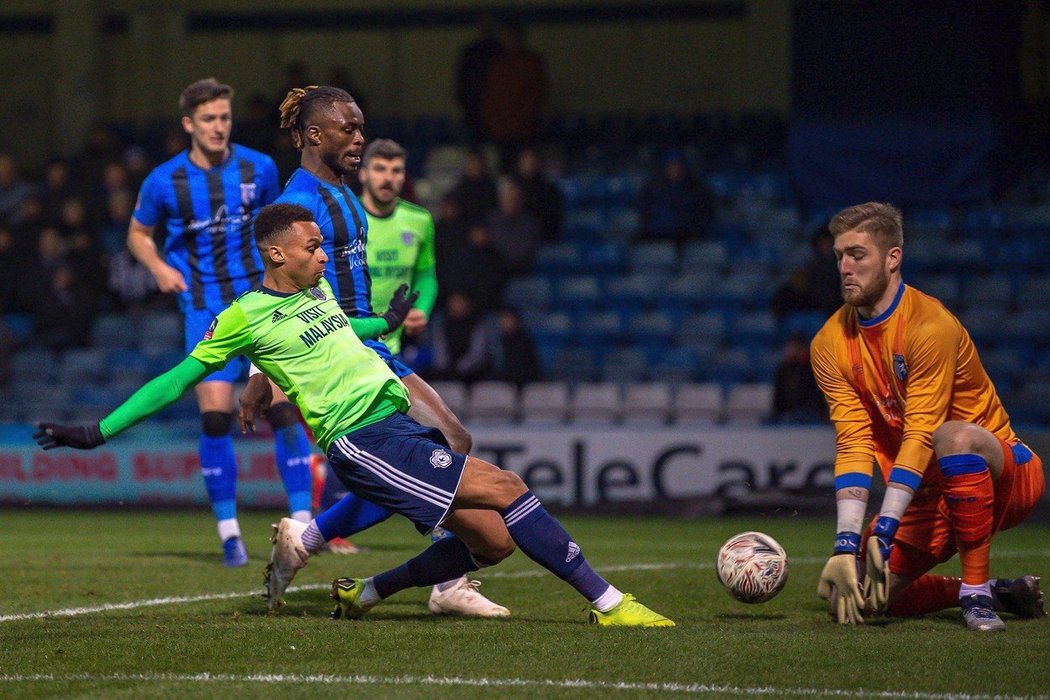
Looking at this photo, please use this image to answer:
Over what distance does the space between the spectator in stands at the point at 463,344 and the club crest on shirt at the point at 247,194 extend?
642 centimetres

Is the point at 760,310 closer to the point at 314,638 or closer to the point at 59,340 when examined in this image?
the point at 59,340

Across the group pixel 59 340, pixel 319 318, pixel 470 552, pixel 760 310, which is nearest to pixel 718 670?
pixel 470 552

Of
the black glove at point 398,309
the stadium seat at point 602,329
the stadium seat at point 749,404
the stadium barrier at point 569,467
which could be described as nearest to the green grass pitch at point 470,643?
the black glove at point 398,309

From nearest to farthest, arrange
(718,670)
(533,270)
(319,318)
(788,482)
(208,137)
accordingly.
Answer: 1. (718,670)
2. (319,318)
3. (208,137)
4. (788,482)
5. (533,270)

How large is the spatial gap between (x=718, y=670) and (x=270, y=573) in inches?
86.5

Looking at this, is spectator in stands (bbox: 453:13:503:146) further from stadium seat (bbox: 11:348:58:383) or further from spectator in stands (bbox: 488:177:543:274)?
stadium seat (bbox: 11:348:58:383)

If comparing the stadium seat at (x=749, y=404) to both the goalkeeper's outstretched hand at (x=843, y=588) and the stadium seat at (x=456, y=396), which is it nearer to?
the stadium seat at (x=456, y=396)

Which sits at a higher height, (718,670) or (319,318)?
(319,318)

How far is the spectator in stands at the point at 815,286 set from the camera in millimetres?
13469

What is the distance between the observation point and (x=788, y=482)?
13.5 metres

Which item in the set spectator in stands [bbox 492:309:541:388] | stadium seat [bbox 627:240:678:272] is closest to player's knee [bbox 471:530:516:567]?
spectator in stands [bbox 492:309:541:388]

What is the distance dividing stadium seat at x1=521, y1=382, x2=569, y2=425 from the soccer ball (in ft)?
26.7

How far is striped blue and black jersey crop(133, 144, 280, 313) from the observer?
8656 mm

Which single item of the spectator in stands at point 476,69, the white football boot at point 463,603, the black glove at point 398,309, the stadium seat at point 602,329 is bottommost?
the stadium seat at point 602,329
